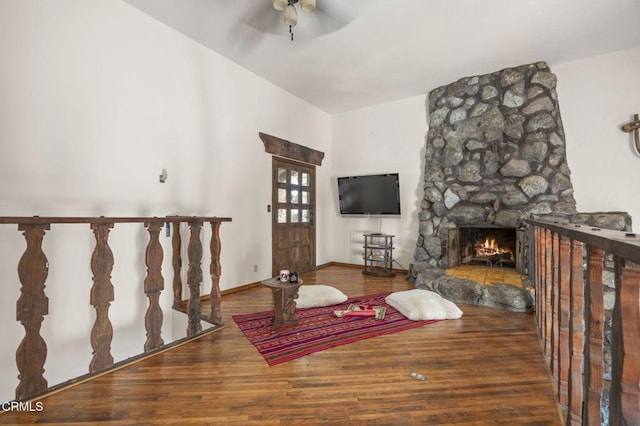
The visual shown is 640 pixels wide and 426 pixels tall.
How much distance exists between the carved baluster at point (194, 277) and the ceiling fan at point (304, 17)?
7.01ft

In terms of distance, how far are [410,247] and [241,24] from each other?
13.5 feet

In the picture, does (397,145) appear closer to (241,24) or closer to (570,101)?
(570,101)

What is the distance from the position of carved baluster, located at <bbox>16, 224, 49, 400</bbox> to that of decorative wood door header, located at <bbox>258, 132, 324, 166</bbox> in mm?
3169

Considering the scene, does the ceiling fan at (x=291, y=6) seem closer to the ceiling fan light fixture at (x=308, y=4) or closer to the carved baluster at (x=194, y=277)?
Answer: the ceiling fan light fixture at (x=308, y=4)

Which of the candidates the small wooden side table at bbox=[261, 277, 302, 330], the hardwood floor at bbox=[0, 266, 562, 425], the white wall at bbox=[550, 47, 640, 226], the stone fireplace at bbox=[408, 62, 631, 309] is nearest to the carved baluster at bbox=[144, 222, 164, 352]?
the hardwood floor at bbox=[0, 266, 562, 425]

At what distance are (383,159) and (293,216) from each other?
196 cm

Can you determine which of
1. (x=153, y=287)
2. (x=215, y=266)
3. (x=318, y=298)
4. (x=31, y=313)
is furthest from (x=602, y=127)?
(x=31, y=313)

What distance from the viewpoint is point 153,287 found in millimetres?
2193

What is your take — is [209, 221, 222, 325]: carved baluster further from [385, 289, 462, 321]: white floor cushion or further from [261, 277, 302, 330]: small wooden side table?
[385, 289, 462, 321]: white floor cushion

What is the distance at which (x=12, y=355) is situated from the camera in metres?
A: 2.21

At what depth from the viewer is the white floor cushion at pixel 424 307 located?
116 inches

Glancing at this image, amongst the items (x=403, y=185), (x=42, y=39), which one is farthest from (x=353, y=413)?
(x=403, y=185)

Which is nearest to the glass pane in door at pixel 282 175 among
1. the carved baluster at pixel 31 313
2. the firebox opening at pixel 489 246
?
the firebox opening at pixel 489 246

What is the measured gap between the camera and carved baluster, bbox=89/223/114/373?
1.87 m
